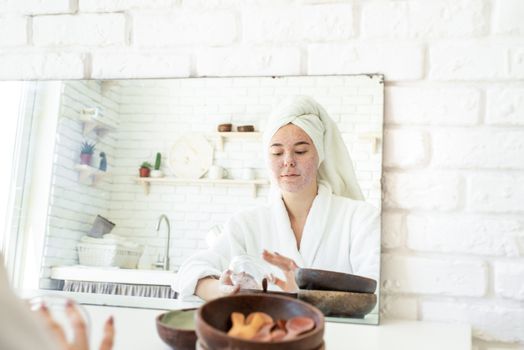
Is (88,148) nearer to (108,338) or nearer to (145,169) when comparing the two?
(145,169)

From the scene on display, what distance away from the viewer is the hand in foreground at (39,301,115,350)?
1.83 feet

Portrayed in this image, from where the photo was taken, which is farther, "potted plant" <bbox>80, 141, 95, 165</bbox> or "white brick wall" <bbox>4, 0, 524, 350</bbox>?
"potted plant" <bbox>80, 141, 95, 165</bbox>

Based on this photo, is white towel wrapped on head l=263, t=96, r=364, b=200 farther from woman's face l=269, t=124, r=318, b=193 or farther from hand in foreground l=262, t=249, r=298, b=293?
hand in foreground l=262, t=249, r=298, b=293

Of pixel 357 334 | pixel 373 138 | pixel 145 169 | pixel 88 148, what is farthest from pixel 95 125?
pixel 357 334

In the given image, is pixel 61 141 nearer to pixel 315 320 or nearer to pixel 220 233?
pixel 220 233

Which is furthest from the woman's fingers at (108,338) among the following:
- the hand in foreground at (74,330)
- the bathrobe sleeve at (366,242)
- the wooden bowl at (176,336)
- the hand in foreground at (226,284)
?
the bathrobe sleeve at (366,242)

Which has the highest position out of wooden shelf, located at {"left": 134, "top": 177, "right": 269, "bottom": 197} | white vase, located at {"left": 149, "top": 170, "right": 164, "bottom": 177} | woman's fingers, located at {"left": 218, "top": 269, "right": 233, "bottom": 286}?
white vase, located at {"left": 149, "top": 170, "right": 164, "bottom": 177}

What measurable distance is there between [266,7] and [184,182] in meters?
0.46

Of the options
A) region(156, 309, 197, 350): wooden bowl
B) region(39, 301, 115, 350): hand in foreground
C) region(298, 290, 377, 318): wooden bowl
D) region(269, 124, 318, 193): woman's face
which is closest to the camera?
region(39, 301, 115, 350): hand in foreground

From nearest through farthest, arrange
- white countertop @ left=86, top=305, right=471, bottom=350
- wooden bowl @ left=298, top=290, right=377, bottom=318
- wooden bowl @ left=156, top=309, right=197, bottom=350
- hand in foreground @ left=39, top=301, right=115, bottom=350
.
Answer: hand in foreground @ left=39, top=301, right=115, bottom=350 < wooden bowl @ left=156, top=309, right=197, bottom=350 < white countertop @ left=86, top=305, right=471, bottom=350 < wooden bowl @ left=298, top=290, right=377, bottom=318

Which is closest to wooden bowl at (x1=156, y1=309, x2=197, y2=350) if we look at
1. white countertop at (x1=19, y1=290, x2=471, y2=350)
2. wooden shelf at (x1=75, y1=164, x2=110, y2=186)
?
white countertop at (x1=19, y1=290, x2=471, y2=350)

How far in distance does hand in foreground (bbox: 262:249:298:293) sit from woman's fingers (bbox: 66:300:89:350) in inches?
22.6

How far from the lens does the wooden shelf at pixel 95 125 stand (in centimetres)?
128

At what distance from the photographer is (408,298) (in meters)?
1.14
